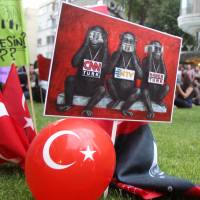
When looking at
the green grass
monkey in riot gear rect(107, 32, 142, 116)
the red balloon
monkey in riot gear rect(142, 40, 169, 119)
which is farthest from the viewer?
the green grass

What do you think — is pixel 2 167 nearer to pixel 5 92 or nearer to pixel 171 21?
pixel 5 92

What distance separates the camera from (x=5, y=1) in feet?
14.7

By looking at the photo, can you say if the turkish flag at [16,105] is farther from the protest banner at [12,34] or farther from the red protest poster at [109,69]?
the red protest poster at [109,69]

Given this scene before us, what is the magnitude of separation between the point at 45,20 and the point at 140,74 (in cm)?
6259

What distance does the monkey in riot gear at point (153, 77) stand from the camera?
3324mm

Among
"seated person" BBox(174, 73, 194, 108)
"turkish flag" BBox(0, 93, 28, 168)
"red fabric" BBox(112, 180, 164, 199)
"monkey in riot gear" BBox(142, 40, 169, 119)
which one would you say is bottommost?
"seated person" BBox(174, 73, 194, 108)

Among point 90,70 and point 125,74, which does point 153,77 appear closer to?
point 125,74

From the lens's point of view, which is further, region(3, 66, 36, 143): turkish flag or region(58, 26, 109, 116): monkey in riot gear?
region(3, 66, 36, 143): turkish flag

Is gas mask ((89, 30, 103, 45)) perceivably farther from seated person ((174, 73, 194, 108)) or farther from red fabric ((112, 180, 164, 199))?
seated person ((174, 73, 194, 108))

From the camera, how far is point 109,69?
3133 millimetres

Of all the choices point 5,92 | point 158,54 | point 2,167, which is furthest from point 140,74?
point 2,167

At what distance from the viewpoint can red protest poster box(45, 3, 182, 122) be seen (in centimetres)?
293

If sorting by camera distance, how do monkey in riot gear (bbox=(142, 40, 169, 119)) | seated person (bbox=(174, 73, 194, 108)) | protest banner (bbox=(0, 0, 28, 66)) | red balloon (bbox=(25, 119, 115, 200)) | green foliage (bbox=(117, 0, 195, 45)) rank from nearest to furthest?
red balloon (bbox=(25, 119, 115, 200)) < monkey in riot gear (bbox=(142, 40, 169, 119)) < protest banner (bbox=(0, 0, 28, 66)) < seated person (bbox=(174, 73, 194, 108)) < green foliage (bbox=(117, 0, 195, 45))

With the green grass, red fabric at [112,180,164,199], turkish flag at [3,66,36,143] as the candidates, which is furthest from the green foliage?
red fabric at [112,180,164,199]
